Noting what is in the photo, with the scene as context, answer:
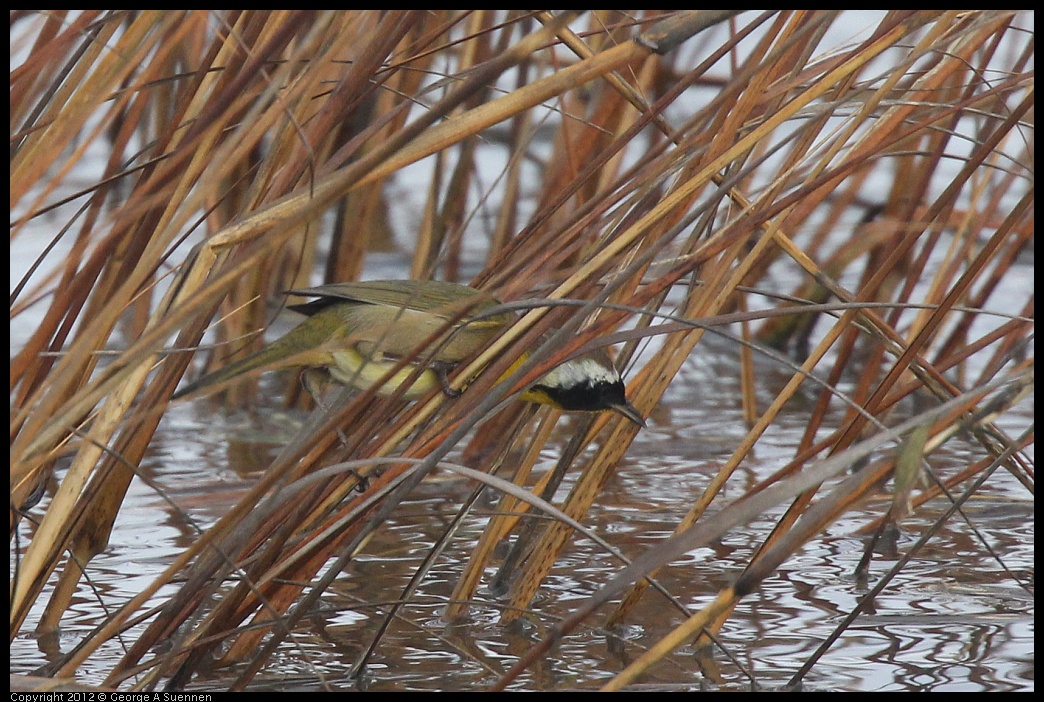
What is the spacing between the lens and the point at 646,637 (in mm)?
2258

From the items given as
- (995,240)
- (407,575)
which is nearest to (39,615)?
(407,575)

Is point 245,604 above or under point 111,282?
under

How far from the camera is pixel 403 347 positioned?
9.40 feet

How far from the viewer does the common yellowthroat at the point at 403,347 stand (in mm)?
2369

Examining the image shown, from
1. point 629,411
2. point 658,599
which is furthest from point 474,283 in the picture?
point 658,599

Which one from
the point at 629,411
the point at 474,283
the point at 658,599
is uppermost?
the point at 474,283

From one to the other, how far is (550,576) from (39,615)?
103cm

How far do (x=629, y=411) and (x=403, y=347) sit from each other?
75 cm

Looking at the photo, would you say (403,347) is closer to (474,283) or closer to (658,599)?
(474,283)

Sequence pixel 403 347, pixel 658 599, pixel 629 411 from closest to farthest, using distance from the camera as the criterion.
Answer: pixel 629 411 → pixel 658 599 → pixel 403 347

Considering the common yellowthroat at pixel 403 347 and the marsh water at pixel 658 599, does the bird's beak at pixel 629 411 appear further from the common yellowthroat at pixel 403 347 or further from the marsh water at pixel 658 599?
the marsh water at pixel 658 599

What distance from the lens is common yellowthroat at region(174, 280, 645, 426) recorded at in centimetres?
237

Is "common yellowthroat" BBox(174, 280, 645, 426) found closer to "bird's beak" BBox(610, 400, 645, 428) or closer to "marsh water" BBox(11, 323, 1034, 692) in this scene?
"bird's beak" BBox(610, 400, 645, 428)

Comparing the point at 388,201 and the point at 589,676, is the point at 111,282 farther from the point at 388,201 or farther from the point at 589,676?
the point at 388,201
